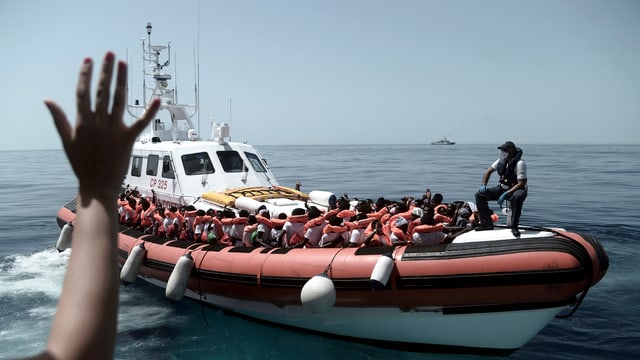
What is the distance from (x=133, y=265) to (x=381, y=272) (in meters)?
3.94

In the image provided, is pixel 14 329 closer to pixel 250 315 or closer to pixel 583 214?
pixel 250 315

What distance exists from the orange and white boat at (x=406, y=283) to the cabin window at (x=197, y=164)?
84.6 inches

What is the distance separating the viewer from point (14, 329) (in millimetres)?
6695

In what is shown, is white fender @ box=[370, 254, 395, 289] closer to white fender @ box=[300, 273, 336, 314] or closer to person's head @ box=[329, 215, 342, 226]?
white fender @ box=[300, 273, 336, 314]

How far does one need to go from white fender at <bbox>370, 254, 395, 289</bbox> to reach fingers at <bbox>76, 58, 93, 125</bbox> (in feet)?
13.7

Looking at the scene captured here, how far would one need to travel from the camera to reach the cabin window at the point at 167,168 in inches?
362

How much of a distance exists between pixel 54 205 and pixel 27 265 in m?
10.1

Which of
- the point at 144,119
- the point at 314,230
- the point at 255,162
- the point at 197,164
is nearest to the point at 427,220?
the point at 314,230

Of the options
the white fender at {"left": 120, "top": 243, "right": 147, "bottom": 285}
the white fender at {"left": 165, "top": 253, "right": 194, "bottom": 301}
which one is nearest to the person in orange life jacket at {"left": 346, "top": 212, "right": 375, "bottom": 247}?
the white fender at {"left": 165, "top": 253, "right": 194, "bottom": 301}

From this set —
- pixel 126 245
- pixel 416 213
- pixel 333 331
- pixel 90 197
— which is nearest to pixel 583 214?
pixel 416 213

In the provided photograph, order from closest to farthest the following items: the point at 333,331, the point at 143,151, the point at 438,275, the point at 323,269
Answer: the point at 438,275, the point at 323,269, the point at 333,331, the point at 143,151

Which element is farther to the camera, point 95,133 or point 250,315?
point 250,315

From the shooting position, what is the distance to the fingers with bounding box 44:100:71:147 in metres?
0.96

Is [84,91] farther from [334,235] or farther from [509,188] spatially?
[509,188]
